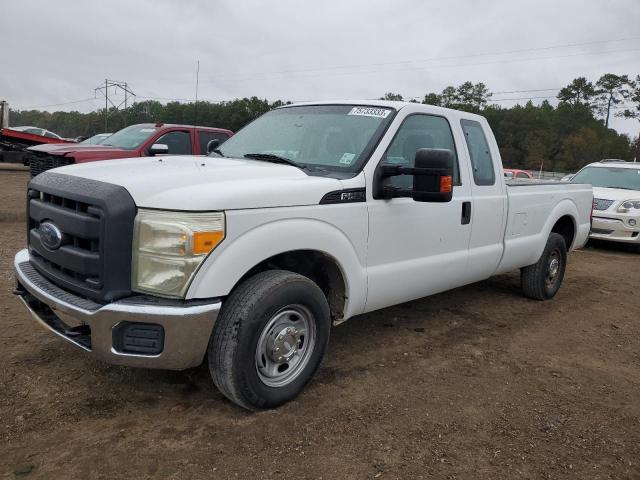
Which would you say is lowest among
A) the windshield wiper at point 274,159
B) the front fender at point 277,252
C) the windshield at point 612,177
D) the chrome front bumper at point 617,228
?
the chrome front bumper at point 617,228

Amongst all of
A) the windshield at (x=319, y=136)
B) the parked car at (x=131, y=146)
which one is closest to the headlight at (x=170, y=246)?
the windshield at (x=319, y=136)

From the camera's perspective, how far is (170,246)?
8.75 ft

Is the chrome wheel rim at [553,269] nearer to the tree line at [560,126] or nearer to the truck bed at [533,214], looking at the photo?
the truck bed at [533,214]

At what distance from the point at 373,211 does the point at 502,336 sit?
199 cm

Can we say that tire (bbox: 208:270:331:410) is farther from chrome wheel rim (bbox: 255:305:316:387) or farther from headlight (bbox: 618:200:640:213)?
headlight (bbox: 618:200:640:213)

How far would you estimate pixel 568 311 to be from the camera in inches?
223

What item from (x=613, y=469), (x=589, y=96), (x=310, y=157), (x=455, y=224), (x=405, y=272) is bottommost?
(x=613, y=469)

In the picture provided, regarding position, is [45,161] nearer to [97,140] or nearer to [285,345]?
[97,140]

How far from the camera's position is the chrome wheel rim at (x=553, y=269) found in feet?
19.6

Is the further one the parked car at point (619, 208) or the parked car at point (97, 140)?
the parked car at point (97, 140)

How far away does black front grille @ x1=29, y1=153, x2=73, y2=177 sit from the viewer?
27.3 ft

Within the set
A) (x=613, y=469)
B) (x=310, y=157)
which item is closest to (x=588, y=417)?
(x=613, y=469)

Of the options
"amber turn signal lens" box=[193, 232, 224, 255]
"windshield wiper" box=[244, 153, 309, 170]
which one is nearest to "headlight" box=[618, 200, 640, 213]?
"windshield wiper" box=[244, 153, 309, 170]

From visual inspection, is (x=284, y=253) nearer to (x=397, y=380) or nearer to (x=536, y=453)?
(x=397, y=380)
